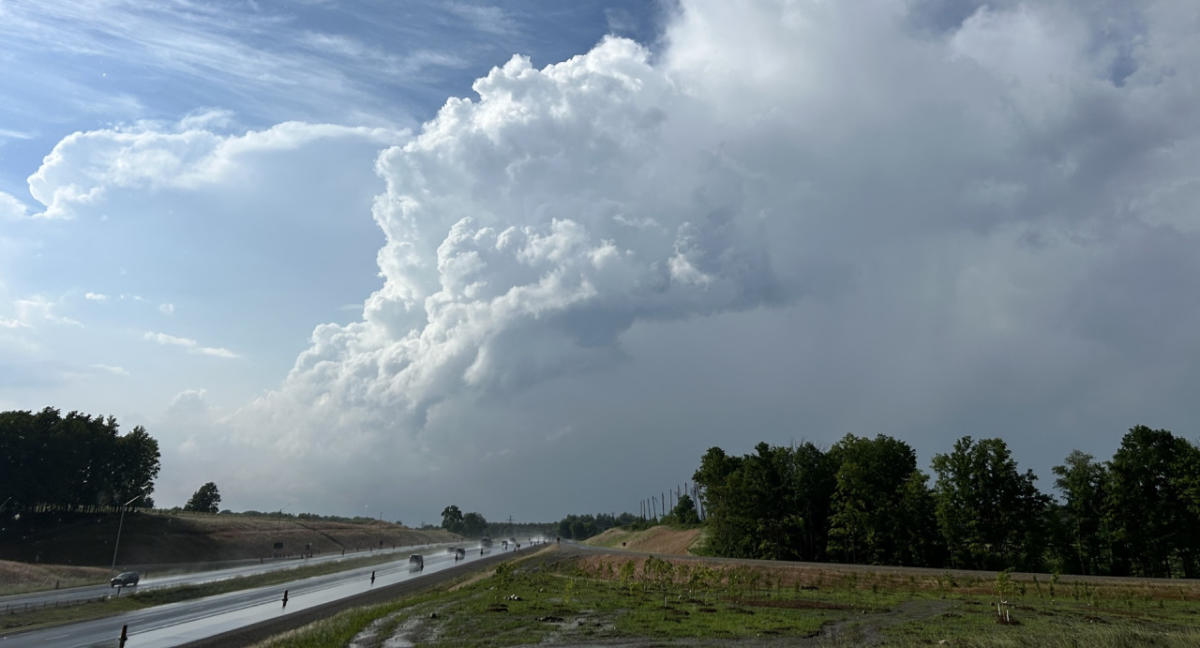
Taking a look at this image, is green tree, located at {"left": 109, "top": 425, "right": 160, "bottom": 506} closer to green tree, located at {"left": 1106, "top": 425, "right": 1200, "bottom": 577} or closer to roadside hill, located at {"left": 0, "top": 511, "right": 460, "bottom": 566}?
roadside hill, located at {"left": 0, "top": 511, "right": 460, "bottom": 566}

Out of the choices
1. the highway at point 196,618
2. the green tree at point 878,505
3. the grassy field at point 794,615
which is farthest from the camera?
the green tree at point 878,505

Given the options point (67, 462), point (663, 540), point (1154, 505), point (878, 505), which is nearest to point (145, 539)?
point (67, 462)

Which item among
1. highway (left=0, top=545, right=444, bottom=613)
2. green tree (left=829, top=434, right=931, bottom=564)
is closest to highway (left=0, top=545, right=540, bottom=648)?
highway (left=0, top=545, right=444, bottom=613)

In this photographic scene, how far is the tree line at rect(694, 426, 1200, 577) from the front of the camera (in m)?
67.7

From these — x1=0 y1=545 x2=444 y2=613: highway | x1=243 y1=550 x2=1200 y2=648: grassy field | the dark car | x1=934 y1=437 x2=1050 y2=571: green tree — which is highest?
x1=934 y1=437 x2=1050 y2=571: green tree

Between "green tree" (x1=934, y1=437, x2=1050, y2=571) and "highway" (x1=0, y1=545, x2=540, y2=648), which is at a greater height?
"green tree" (x1=934, y1=437, x2=1050, y2=571)

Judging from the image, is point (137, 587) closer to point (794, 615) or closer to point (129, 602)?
point (129, 602)

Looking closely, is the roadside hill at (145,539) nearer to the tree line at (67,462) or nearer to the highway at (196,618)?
the tree line at (67,462)

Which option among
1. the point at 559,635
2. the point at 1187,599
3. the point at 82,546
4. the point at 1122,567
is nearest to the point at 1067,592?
the point at 1187,599

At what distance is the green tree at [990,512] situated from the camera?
71.8m

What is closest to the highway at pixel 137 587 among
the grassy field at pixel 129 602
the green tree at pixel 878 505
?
the grassy field at pixel 129 602

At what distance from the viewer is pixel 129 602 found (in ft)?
226

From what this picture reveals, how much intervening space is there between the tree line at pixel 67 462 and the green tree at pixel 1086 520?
550 ft

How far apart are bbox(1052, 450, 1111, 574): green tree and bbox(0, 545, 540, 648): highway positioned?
8061 centimetres
